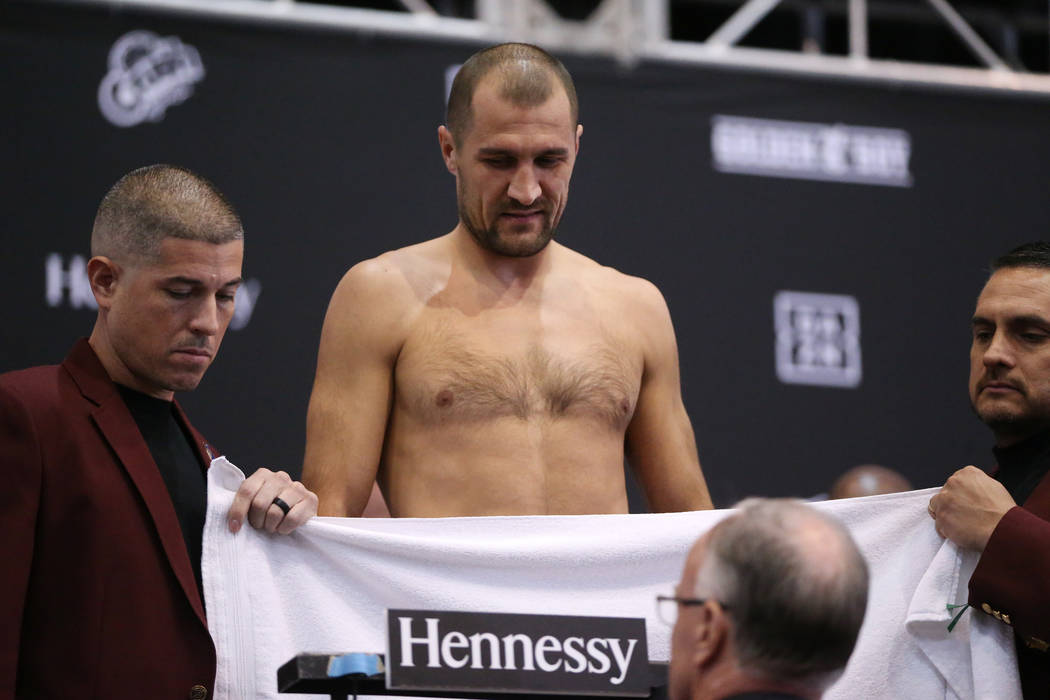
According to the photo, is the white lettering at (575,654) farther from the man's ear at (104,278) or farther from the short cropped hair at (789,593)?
the man's ear at (104,278)

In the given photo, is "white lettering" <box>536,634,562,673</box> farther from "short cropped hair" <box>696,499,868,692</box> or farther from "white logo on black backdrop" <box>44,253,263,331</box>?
"white logo on black backdrop" <box>44,253,263,331</box>

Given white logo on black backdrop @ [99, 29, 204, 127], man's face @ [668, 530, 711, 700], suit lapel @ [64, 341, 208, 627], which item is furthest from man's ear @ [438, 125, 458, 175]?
white logo on black backdrop @ [99, 29, 204, 127]

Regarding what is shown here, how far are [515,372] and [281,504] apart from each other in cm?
73

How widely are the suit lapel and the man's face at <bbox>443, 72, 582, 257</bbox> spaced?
3.35 ft

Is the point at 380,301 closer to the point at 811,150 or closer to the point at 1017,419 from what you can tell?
the point at 1017,419

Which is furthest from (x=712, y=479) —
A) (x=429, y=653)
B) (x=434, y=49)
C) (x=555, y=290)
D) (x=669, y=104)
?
(x=429, y=653)

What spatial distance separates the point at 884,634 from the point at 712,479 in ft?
8.82

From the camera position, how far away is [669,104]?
5.81 m

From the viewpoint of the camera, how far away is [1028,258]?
3.28 metres

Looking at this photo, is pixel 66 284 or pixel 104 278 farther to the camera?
pixel 66 284

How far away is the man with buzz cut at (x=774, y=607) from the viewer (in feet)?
6.31

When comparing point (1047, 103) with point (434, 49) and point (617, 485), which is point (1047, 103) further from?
point (617, 485)

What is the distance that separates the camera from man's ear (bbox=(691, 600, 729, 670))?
6.42 ft

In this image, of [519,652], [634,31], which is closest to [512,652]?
[519,652]
